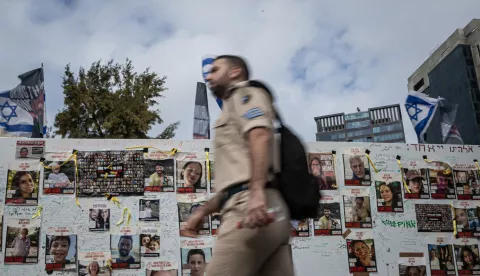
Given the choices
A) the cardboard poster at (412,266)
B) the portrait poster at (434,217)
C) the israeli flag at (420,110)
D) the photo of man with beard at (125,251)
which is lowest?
the cardboard poster at (412,266)

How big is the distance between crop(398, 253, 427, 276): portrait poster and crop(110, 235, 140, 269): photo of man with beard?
9.74 feet

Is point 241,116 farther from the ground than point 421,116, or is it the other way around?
point 421,116

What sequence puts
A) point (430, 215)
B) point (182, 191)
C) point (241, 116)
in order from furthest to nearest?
point (430, 215) < point (182, 191) < point (241, 116)

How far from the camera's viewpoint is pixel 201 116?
7090 mm

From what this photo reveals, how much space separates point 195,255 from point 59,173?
168 centimetres

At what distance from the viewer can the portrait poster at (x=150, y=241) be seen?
519 centimetres

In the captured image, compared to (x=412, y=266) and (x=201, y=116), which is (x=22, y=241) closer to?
(x=201, y=116)

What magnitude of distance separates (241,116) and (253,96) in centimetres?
9

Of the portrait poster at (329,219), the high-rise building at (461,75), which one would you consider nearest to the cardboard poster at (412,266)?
the portrait poster at (329,219)

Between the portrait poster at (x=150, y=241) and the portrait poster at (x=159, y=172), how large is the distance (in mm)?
418

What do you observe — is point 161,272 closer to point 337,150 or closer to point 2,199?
point 2,199

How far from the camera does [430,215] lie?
19.6 ft

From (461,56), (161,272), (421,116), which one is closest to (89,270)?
(161,272)

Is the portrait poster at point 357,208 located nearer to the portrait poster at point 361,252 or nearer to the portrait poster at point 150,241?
the portrait poster at point 361,252
